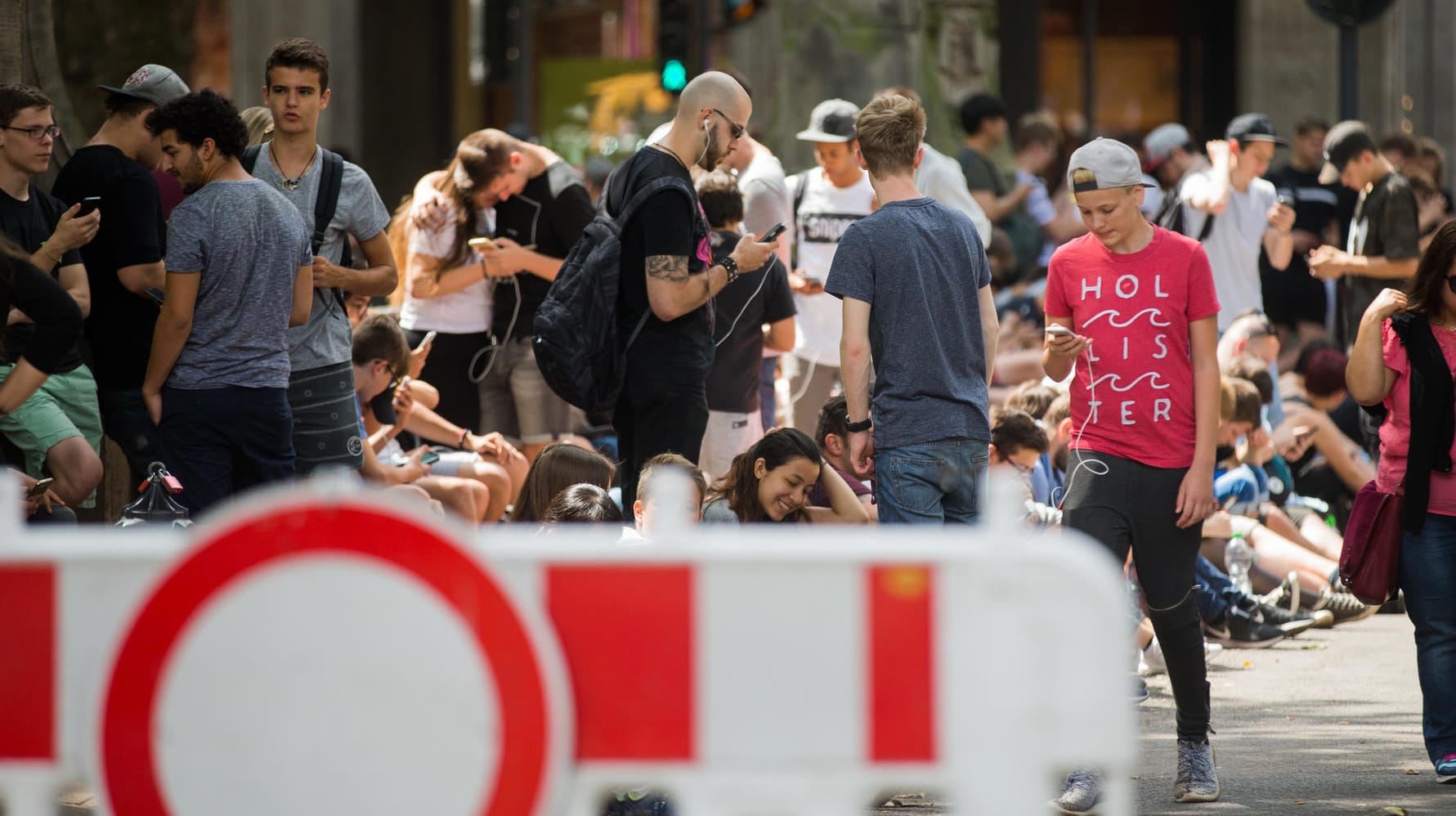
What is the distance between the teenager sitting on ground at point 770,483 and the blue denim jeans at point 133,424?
187 cm

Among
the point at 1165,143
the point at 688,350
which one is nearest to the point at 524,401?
the point at 688,350

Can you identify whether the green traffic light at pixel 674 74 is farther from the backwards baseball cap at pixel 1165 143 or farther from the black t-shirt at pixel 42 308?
the black t-shirt at pixel 42 308

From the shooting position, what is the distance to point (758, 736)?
2945mm

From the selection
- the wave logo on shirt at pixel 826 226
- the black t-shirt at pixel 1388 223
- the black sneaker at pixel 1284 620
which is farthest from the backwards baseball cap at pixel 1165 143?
the black sneaker at pixel 1284 620

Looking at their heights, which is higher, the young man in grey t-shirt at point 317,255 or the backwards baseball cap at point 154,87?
the backwards baseball cap at point 154,87

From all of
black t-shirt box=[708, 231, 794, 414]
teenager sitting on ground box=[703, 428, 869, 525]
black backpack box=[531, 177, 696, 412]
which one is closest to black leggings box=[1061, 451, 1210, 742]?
teenager sitting on ground box=[703, 428, 869, 525]

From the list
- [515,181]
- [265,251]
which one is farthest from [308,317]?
[515,181]

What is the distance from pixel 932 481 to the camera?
5.68 meters

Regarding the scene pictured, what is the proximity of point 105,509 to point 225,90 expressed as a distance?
533 inches

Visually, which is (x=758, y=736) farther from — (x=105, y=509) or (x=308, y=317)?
(x=105, y=509)

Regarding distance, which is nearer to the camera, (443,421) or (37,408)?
(37,408)

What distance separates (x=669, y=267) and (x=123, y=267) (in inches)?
70.8

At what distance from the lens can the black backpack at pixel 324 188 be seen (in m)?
6.76

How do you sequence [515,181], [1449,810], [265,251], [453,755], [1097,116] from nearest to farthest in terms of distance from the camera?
[453,755]
[1449,810]
[265,251]
[515,181]
[1097,116]
